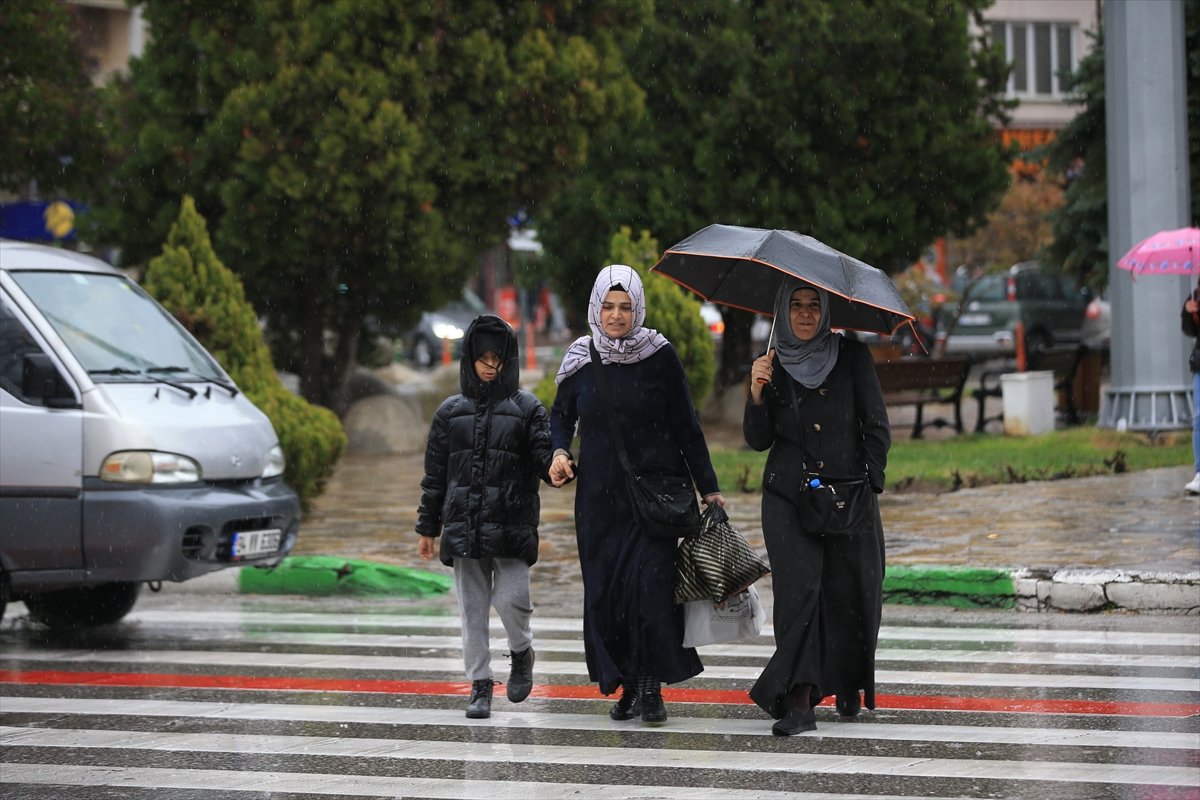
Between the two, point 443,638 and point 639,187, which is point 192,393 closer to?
point 443,638

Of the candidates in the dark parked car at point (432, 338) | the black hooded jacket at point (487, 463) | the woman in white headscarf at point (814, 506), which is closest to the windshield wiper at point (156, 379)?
the black hooded jacket at point (487, 463)

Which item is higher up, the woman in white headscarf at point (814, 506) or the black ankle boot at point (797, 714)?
the woman in white headscarf at point (814, 506)

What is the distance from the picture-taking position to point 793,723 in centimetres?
661

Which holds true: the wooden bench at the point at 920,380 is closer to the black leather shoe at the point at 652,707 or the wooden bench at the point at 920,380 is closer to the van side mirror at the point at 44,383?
the van side mirror at the point at 44,383

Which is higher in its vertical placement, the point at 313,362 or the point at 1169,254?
the point at 1169,254

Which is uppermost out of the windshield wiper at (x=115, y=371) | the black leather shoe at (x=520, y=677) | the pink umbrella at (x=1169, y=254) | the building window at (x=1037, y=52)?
the building window at (x=1037, y=52)

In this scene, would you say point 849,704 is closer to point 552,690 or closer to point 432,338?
point 552,690

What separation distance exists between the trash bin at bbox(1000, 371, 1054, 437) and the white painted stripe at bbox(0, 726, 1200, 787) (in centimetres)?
1347

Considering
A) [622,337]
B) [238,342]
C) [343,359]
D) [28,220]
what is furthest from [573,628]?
[28,220]

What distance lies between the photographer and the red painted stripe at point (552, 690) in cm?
705

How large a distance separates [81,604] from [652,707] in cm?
462

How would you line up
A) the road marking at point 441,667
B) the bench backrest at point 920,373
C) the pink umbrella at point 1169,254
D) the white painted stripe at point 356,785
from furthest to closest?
the bench backrest at point 920,373 < the pink umbrella at point 1169,254 < the road marking at point 441,667 < the white painted stripe at point 356,785

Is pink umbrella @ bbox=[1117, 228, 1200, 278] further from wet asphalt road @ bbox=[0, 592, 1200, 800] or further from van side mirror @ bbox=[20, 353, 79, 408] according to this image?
van side mirror @ bbox=[20, 353, 79, 408]

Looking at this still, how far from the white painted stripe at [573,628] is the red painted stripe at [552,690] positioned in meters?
1.44
